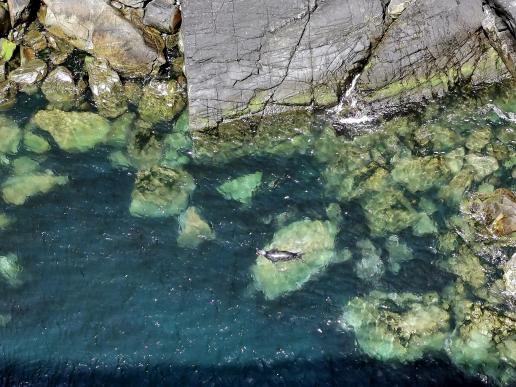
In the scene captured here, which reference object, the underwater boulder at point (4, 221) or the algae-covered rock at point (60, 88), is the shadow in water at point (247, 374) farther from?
the algae-covered rock at point (60, 88)

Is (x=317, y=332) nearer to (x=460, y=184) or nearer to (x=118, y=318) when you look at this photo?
(x=118, y=318)

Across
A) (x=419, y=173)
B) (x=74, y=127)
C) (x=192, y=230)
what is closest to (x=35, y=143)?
(x=74, y=127)

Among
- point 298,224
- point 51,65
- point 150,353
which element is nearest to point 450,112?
point 298,224

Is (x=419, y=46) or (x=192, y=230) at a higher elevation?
(x=419, y=46)

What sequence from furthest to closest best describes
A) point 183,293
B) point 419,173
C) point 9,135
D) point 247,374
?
A: point 9,135
point 419,173
point 183,293
point 247,374

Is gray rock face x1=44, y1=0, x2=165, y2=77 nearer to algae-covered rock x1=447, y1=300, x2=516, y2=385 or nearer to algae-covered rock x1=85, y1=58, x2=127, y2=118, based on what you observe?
algae-covered rock x1=85, y1=58, x2=127, y2=118

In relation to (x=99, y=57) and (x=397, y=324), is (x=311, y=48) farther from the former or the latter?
(x=397, y=324)

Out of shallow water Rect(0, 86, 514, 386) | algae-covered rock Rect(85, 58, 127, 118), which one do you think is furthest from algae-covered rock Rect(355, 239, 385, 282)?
algae-covered rock Rect(85, 58, 127, 118)

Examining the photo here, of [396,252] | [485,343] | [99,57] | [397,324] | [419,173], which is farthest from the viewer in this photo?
[99,57]
